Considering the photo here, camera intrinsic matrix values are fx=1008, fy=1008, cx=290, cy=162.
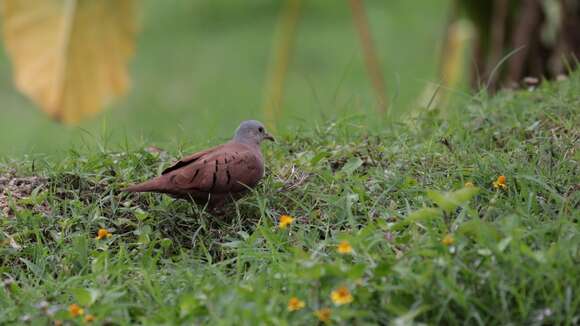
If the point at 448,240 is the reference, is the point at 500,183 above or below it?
below

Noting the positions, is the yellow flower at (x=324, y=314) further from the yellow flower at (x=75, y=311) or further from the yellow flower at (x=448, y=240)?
the yellow flower at (x=75, y=311)

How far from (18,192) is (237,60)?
283 inches

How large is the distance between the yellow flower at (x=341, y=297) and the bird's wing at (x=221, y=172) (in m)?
1.26

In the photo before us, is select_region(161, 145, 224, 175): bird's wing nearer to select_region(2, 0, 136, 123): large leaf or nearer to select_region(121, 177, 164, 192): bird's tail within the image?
select_region(121, 177, 164, 192): bird's tail

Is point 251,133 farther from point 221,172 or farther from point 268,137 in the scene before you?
point 221,172

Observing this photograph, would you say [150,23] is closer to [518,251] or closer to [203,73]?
[203,73]

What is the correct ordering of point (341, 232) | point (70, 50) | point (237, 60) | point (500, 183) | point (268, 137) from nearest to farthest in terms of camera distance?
1. point (341, 232)
2. point (500, 183)
3. point (268, 137)
4. point (70, 50)
5. point (237, 60)

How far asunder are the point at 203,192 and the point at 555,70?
3832 millimetres

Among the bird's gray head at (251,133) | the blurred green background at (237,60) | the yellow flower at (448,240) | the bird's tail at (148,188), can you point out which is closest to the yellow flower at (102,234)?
the bird's tail at (148,188)

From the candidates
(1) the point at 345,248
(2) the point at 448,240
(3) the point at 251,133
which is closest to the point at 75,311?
(1) the point at 345,248

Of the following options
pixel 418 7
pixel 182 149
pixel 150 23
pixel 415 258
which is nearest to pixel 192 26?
pixel 150 23

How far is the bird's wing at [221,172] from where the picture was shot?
465cm

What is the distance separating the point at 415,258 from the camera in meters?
A: 3.84

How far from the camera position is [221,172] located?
4.76 m
